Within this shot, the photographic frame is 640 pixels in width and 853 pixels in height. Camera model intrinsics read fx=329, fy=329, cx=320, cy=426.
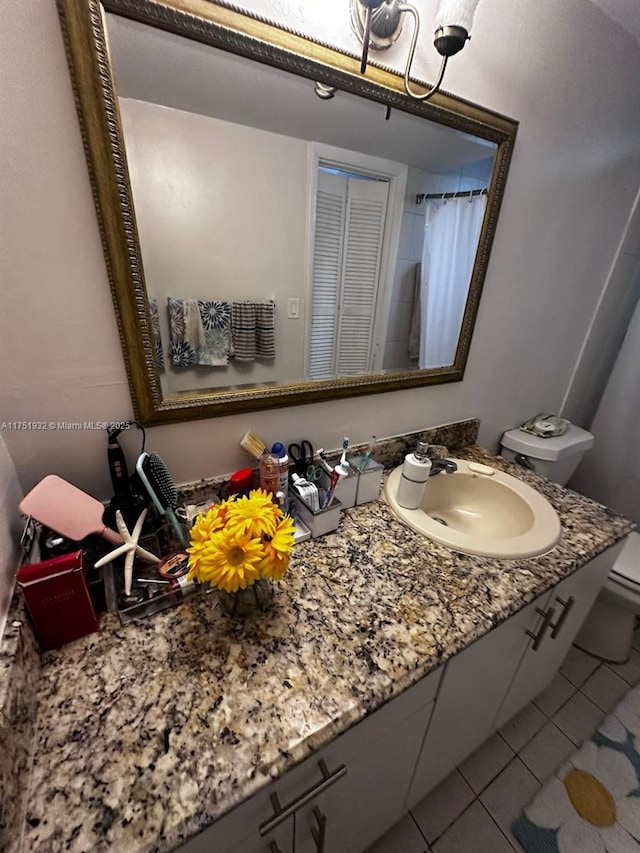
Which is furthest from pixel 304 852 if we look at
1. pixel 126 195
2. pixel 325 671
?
pixel 126 195

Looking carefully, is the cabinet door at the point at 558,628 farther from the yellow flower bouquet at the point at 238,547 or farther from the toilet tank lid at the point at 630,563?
the yellow flower bouquet at the point at 238,547

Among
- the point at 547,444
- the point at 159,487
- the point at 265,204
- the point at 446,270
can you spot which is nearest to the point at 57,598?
the point at 159,487

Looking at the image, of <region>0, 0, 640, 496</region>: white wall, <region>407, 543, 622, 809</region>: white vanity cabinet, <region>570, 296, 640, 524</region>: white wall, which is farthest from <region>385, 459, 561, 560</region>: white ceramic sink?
<region>570, 296, 640, 524</region>: white wall

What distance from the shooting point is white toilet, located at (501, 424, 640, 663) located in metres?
1.26

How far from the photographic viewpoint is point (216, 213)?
0.64m

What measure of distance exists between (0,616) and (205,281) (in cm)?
64

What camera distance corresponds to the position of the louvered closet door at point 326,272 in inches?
29.7

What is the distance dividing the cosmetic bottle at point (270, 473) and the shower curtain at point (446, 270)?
567mm

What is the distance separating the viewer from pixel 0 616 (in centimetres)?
47

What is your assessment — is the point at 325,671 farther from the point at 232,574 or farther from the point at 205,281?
the point at 205,281

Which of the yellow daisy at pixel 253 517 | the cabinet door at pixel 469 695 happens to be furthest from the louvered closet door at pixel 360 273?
the cabinet door at pixel 469 695

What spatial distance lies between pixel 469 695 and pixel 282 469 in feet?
2.28

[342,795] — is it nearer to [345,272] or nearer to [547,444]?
[345,272]

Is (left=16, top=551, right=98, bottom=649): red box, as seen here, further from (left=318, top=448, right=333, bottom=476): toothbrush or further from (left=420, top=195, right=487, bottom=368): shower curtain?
(left=420, top=195, right=487, bottom=368): shower curtain
